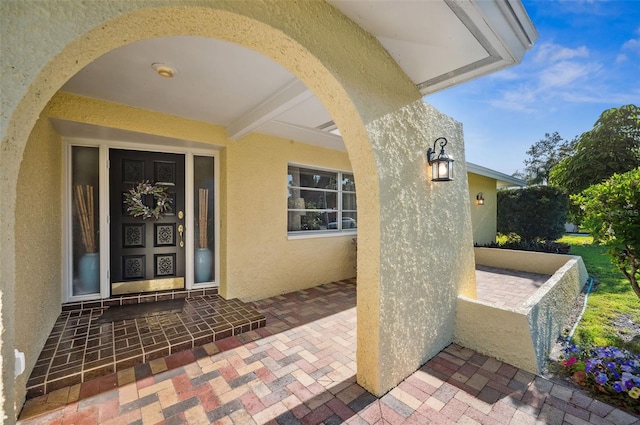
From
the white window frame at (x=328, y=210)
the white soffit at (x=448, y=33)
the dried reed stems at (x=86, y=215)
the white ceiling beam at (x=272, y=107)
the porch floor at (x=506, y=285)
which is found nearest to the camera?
the white soffit at (x=448, y=33)

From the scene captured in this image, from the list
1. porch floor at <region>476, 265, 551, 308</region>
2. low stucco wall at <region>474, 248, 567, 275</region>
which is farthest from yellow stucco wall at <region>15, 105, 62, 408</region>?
low stucco wall at <region>474, 248, 567, 275</region>

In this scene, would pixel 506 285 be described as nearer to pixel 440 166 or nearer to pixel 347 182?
pixel 347 182

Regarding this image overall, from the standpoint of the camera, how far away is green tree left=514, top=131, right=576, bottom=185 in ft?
104

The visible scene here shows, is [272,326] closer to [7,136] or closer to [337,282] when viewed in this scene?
[337,282]

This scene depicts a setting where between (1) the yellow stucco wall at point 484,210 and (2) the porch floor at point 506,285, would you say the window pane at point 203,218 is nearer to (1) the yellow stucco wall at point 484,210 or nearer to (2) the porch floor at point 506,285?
(2) the porch floor at point 506,285

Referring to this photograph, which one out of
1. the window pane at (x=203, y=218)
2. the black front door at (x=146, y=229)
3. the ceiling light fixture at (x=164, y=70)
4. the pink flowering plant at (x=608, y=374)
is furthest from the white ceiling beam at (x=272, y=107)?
the pink flowering plant at (x=608, y=374)

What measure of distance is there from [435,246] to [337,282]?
3.54 metres

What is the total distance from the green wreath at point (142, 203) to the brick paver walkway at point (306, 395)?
8.70 feet

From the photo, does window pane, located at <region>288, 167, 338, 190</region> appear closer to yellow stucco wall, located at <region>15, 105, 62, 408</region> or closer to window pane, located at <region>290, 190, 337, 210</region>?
window pane, located at <region>290, 190, 337, 210</region>

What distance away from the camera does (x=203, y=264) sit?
506 cm

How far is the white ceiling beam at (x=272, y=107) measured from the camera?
10.3ft

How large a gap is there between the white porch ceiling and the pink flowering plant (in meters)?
3.34

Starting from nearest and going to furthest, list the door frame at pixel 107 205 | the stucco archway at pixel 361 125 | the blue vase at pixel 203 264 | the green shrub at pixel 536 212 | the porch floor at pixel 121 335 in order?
the stucco archway at pixel 361 125
the porch floor at pixel 121 335
the door frame at pixel 107 205
the blue vase at pixel 203 264
the green shrub at pixel 536 212

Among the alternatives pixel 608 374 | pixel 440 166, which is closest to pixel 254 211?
pixel 440 166
